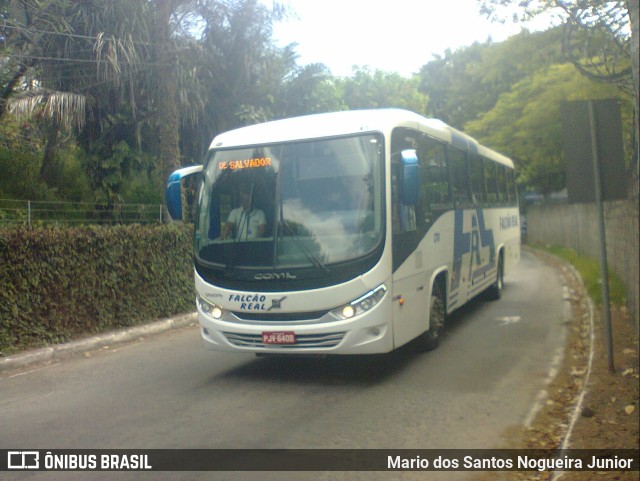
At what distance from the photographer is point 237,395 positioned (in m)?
7.69

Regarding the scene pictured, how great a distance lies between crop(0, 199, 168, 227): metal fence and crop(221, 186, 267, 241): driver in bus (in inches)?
199

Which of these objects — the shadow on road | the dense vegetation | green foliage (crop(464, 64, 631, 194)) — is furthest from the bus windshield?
green foliage (crop(464, 64, 631, 194))

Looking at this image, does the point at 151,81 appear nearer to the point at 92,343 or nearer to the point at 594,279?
the point at 92,343

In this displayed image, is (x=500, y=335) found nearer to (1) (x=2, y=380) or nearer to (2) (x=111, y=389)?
(2) (x=111, y=389)

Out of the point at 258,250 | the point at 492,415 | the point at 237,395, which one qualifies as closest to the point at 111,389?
the point at 237,395

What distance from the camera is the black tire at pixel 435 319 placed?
31.6 ft

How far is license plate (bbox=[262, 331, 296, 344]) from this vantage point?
7812mm

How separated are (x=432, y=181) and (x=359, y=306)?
9.74 ft

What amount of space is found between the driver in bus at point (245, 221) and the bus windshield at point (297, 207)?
0.01 metres

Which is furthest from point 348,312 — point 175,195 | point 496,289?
point 496,289

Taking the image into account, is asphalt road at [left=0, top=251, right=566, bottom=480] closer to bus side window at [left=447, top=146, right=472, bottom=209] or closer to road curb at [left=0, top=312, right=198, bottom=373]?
road curb at [left=0, top=312, right=198, bottom=373]

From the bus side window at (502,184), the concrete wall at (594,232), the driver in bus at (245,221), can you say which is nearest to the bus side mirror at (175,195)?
the driver in bus at (245,221)

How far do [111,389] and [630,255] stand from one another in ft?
26.2

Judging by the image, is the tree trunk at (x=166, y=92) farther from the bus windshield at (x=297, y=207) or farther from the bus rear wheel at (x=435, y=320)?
the bus rear wheel at (x=435, y=320)
